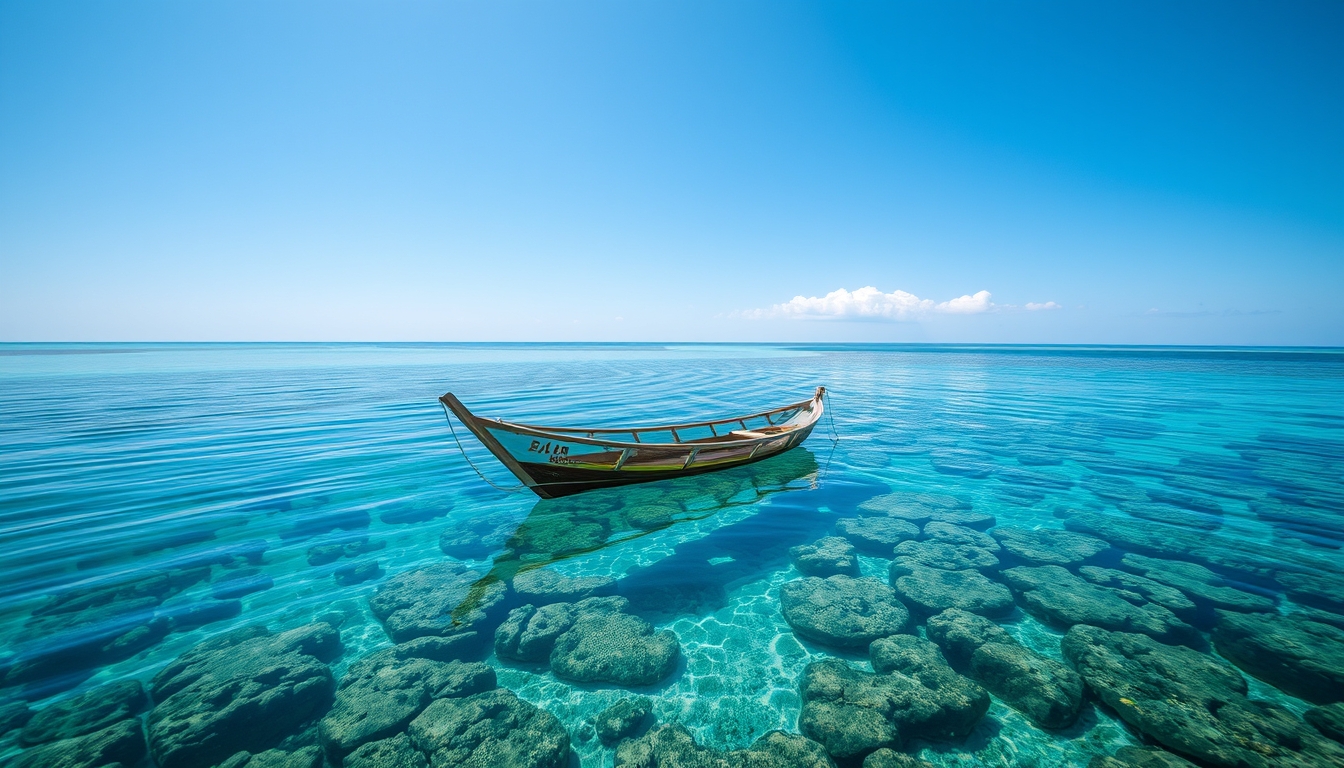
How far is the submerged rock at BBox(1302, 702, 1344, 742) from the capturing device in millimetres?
5973

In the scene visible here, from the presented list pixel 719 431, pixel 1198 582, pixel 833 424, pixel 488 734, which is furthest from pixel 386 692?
pixel 833 424

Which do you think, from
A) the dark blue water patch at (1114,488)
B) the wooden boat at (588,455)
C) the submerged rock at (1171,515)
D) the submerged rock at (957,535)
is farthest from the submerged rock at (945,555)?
the dark blue water patch at (1114,488)

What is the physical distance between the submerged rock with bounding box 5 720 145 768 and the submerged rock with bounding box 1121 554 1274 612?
1878cm

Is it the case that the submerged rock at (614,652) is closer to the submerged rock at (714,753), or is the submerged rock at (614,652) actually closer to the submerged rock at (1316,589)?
the submerged rock at (714,753)

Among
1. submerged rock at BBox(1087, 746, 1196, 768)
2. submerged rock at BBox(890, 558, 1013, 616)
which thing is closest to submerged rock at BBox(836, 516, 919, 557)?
submerged rock at BBox(890, 558, 1013, 616)

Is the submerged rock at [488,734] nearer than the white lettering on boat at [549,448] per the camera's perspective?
Yes

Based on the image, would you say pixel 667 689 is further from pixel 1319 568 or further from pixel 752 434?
pixel 1319 568

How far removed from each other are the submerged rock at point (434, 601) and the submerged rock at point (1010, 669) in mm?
9154

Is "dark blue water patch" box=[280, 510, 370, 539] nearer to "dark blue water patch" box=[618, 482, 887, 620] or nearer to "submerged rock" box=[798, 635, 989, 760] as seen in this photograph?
"dark blue water patch" box=[618, 482, 887, 620]

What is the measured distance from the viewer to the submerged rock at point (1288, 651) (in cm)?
685

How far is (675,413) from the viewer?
28.2 metres

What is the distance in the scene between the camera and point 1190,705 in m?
6.36

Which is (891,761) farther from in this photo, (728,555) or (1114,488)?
(1114,488)

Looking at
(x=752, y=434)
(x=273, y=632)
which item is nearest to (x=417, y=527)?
(x=273, y=632)
